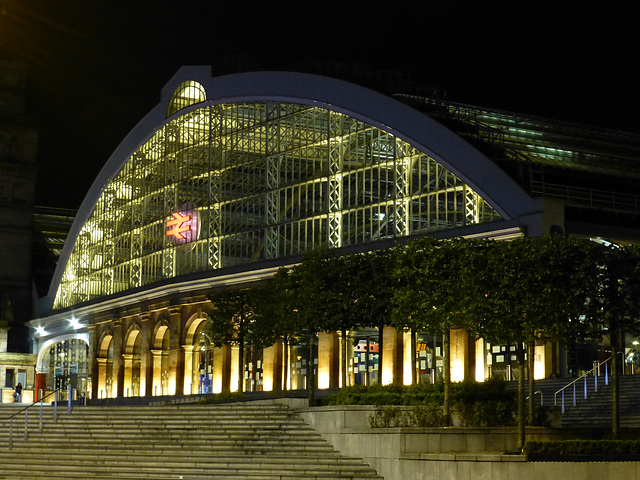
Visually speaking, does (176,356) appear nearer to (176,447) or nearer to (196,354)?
(196,354)

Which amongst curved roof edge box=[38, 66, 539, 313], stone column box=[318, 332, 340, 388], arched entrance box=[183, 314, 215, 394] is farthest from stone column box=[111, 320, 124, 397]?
stone column box=[318, 332, 340, 388]

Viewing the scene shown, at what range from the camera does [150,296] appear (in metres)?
86.2

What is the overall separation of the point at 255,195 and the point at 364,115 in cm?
1276

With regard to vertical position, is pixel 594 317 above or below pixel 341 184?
below

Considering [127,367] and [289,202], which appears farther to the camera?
[127,367]

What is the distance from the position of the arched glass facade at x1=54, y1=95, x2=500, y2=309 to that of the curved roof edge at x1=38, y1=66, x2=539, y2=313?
0.67 meters

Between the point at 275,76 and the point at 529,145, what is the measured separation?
18072 mm

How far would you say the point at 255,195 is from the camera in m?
77.8

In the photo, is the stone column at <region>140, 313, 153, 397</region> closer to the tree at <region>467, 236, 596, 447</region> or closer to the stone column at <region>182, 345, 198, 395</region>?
the stone column at <region>182, 345, 198, 395</region>

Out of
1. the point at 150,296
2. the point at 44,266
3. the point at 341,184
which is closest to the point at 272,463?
the point at 341,184

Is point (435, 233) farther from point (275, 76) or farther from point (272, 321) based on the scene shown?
point (275, 76)

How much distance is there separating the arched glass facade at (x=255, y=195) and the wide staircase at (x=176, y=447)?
711 inches

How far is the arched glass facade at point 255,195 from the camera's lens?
65.0 m

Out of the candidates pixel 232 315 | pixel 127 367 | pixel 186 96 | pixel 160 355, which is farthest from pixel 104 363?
pixel 232 315
